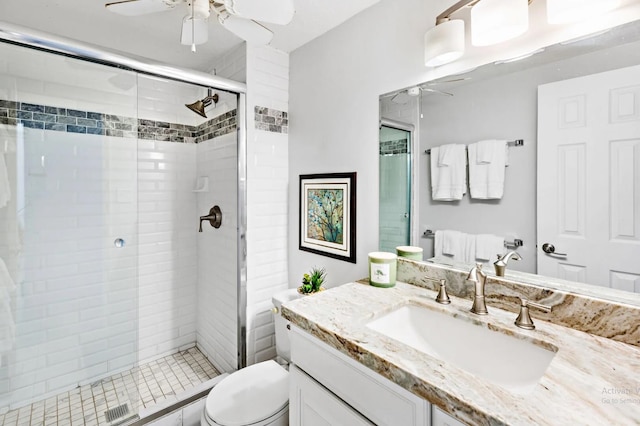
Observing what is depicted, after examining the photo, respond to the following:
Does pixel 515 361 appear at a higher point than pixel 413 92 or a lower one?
lower

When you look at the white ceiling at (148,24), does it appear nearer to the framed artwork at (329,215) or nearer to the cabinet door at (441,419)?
the framed artwork at (329,215)

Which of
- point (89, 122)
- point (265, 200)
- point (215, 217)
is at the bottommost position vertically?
point (215, 217)

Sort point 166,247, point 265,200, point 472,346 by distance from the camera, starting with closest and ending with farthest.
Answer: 1. point 472,346
2. point 265,200
3. point 166,247

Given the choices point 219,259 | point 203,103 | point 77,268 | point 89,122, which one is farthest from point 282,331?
point 203,103

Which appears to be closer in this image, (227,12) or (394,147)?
(227,12)

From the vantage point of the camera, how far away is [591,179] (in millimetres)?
913

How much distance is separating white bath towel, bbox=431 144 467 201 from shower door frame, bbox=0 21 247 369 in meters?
1.18

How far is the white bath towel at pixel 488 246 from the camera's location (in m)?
1.13

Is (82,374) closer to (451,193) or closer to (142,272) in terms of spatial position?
(142,272)

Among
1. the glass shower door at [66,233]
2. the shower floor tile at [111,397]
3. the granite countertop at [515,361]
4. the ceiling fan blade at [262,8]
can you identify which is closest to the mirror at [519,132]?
the granite countertop at [515,361]

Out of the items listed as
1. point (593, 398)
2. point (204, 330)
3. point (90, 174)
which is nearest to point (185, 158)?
point (90, 174)

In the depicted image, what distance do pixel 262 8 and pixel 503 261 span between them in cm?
128

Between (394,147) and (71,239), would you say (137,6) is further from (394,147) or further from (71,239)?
(71,239)

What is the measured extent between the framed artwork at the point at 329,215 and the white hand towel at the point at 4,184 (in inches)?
59.1
